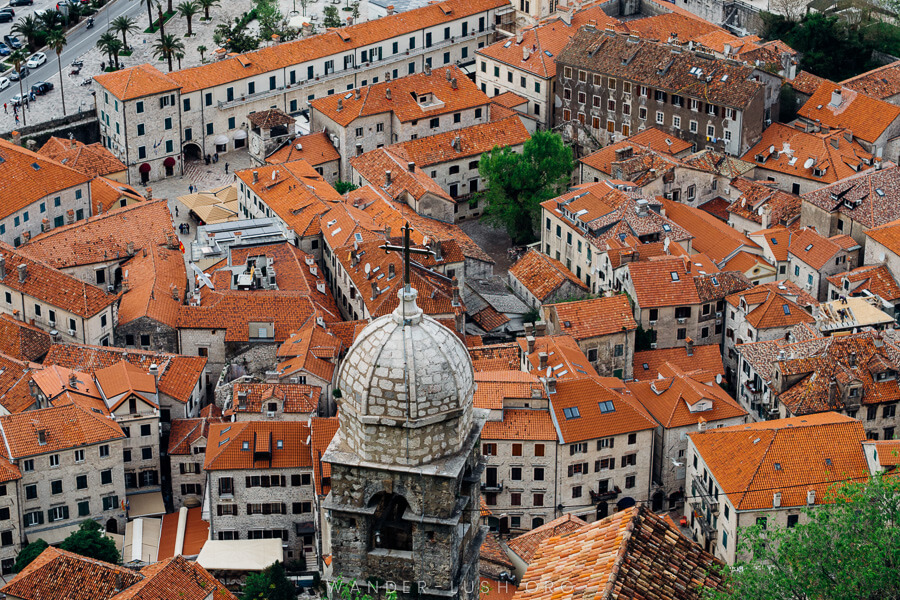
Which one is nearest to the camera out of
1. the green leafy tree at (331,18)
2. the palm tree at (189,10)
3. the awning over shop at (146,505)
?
the awning over shop at (146,505)

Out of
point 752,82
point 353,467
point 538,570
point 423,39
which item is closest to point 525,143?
point 752,82

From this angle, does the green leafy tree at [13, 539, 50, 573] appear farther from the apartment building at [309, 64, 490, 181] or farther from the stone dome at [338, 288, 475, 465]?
the stone dome at [338, 288, 475, 465]

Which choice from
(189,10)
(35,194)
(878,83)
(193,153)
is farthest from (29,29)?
(878,83)

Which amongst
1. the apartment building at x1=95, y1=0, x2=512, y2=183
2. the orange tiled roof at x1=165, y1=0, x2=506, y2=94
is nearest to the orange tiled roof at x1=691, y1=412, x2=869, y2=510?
the apartment building at x1=95, y1=0, x2=512, y2=183

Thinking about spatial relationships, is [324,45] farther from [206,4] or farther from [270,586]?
[270,586]

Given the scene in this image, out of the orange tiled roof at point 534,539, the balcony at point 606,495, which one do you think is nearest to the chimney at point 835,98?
the balcony at point 606,495

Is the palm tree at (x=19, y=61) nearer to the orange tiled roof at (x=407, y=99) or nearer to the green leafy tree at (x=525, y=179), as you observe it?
the orange tiled roof at (x=407, y=99)
